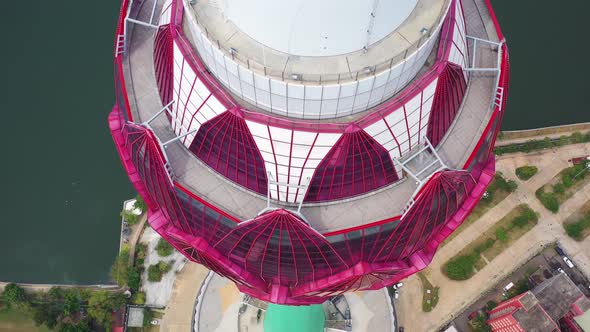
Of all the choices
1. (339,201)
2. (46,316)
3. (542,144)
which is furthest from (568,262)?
(46,316)

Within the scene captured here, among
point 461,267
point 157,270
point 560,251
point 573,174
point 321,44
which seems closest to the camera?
point 321,44

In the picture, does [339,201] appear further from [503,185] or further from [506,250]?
[503,185]

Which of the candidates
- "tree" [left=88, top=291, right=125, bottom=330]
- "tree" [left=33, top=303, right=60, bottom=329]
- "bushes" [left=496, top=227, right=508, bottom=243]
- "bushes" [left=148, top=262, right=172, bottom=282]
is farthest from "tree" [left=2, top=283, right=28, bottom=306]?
"bushes" [left=496, top=227, right=508, bottom=243]

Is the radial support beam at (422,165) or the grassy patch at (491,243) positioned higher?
the grassy patch at (491,243)

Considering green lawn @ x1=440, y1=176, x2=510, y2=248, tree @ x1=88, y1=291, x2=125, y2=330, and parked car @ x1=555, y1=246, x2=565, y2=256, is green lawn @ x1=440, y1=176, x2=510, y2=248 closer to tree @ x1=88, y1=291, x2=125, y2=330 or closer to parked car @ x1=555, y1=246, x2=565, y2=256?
parked car @ x1=555, y1=246, x2=565, y2=256

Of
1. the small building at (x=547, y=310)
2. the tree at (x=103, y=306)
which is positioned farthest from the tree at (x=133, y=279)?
the small building at (x=547, y=310)

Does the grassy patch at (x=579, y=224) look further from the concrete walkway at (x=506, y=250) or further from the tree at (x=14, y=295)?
the tree at (x=14, y=295)

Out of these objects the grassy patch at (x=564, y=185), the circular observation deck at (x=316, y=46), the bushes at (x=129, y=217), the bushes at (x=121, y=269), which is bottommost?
the circular observation deck at (x=316, y=46)
